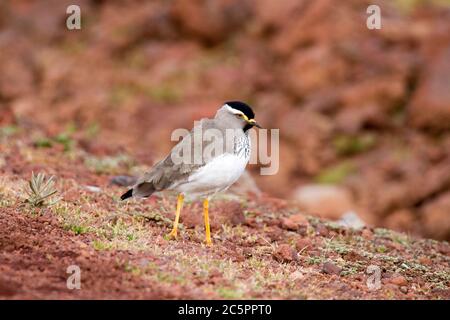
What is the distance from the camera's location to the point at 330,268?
824 centimetres

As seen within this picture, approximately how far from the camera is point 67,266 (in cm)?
716

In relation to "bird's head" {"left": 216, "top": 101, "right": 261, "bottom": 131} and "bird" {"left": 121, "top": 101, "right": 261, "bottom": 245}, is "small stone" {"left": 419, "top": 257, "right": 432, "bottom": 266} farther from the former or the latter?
"bird's head" {"left": 216, "top": 101, "right": 261, "bottom": 131}

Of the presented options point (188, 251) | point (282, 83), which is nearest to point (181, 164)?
point (188, 251)

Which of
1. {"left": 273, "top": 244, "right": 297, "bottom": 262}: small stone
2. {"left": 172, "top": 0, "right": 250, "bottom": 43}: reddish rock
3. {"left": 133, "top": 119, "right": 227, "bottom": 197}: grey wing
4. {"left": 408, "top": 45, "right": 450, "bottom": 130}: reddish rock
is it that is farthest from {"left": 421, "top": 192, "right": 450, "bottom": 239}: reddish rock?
{"left": 172, "top": 0, "right": 250, "bottom": 43}: reddish rock

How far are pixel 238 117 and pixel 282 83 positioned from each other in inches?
492

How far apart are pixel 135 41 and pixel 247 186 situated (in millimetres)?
11904

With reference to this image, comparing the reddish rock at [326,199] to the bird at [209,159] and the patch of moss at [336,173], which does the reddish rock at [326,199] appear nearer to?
the patch of moss at [336,173]

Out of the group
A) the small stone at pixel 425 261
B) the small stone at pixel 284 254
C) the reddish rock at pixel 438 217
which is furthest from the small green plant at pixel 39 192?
the reddish rock at pixel 438 217

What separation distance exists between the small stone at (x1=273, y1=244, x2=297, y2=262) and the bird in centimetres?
73

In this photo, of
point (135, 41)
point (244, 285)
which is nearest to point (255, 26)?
point (135, 41)

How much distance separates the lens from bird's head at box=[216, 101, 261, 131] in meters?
8.82

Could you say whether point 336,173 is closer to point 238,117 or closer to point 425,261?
point 425,261

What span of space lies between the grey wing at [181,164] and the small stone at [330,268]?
158cm

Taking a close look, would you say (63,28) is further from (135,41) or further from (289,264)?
(289,264)
